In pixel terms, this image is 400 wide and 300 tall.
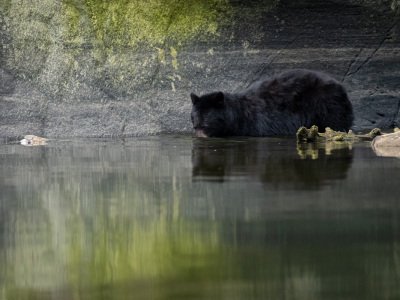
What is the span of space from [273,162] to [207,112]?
347 cm

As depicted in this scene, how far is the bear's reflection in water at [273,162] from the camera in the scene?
6340mm

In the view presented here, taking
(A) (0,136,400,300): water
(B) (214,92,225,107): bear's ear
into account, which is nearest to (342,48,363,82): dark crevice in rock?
(B) (214,92,225,107): bear's ear

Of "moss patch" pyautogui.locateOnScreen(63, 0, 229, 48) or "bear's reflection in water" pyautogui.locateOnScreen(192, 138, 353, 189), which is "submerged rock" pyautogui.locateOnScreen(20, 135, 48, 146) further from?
"bear's reflection in water" pyautogui.locateOnScreen(192, 138, 353, 189)

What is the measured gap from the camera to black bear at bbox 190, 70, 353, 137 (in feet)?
36.1

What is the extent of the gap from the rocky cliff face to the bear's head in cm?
37

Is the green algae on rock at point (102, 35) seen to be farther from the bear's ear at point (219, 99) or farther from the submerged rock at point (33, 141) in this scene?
the submerged rock at point (33, 141)

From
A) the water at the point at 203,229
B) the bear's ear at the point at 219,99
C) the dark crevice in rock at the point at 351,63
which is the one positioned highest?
the dark crevice in rock at the point at 351,63

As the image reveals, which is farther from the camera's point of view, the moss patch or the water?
the moss patch

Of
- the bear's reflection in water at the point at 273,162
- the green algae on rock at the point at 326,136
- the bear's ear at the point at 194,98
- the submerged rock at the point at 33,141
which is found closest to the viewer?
the bear's reflection in water at the point at 273,162

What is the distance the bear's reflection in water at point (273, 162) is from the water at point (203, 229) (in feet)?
0.06

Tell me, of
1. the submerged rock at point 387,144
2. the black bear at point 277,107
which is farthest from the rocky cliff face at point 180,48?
the submerged rock at point 387,144

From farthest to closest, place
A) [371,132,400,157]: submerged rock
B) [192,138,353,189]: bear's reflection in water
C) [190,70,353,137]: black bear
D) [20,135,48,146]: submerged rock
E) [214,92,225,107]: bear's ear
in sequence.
→ [214,92,225,107]: bear's ear < [190,70,353,137]: black bear < [20,135,48,146]: submerged rock < [371,132,400,157]: submerged rock < [192,138,353,189]: bear's reflection in water

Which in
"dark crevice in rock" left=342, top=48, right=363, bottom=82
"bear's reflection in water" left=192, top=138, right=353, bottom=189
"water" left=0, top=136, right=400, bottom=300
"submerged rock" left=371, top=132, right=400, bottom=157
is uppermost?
"dark crevice in rock" left=342, top=48, right=363, bottom=82

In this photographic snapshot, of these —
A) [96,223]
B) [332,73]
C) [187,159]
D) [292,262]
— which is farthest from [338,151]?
[292,262]
